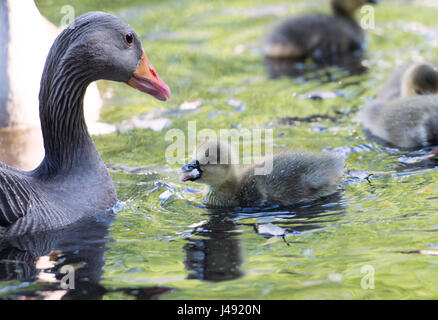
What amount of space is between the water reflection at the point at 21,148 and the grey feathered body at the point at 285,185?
1.61m

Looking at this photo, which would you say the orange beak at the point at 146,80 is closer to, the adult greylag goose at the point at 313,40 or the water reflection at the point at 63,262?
the water reflection at the point at 63,262

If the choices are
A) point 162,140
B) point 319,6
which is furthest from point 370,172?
point 319,6

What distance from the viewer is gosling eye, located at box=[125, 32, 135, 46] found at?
17.9 feet

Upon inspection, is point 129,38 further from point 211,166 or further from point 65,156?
point 211,166

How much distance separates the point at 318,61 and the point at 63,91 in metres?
5.26

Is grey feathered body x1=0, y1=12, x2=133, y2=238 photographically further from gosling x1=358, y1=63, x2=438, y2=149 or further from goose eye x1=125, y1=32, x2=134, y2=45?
gosling x1=358, y1=63, x2=438, y2=149

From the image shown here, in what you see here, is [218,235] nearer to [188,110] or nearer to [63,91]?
[63,91]

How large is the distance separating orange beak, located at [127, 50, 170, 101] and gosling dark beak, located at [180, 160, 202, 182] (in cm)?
56

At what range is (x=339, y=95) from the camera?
8.41m

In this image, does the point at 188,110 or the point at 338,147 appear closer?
the point at 338,147

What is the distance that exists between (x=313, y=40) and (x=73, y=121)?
527 centimetres

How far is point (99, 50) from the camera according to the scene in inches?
210

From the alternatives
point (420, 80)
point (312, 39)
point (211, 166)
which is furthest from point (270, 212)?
point (312, 39)

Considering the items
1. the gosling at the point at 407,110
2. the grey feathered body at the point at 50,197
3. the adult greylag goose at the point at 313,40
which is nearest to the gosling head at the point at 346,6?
the adult greylag goose at the point at 313,40
